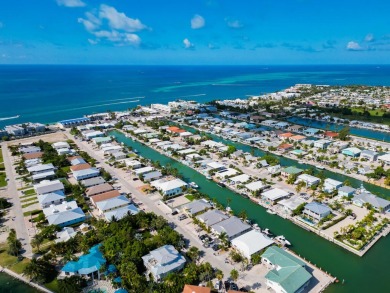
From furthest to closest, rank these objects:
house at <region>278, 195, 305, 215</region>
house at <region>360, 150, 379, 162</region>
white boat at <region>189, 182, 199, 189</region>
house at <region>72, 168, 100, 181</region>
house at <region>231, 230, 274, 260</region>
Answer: house at <region>360, 150, 379, 162</region> → house at <region>72, 168, 100, 181</region> → white boat at <region>189, 182, 199, 189</region> → house at <region>278, 195, 305, 215</region> → house at <region>231, 230, 274, 260</region>

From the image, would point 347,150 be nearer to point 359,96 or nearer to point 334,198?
point 334,198

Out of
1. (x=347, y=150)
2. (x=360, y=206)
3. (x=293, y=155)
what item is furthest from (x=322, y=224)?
(x=347, y=150)

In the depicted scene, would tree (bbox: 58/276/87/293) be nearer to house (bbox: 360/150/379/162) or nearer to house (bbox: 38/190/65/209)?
house (bbox: 38/190/65/209)

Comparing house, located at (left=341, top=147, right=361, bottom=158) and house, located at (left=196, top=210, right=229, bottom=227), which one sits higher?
house, located at (left=196, top=210, right=229, bottom=227)

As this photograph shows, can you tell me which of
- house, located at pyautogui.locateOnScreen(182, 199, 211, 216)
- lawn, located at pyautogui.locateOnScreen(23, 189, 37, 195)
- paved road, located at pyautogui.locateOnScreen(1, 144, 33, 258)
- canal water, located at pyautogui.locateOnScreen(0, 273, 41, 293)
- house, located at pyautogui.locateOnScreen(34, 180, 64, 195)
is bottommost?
canal water, located at pyautogui.locateOnScreen(0, 273, 41, 293)

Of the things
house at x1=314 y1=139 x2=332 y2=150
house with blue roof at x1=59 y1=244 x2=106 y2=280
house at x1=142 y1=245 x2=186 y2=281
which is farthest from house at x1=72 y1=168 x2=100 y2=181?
house at x1=314 y1=139 x2=332 y2=150

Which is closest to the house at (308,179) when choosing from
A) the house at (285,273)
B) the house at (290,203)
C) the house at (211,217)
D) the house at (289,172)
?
the house at (289,172)
